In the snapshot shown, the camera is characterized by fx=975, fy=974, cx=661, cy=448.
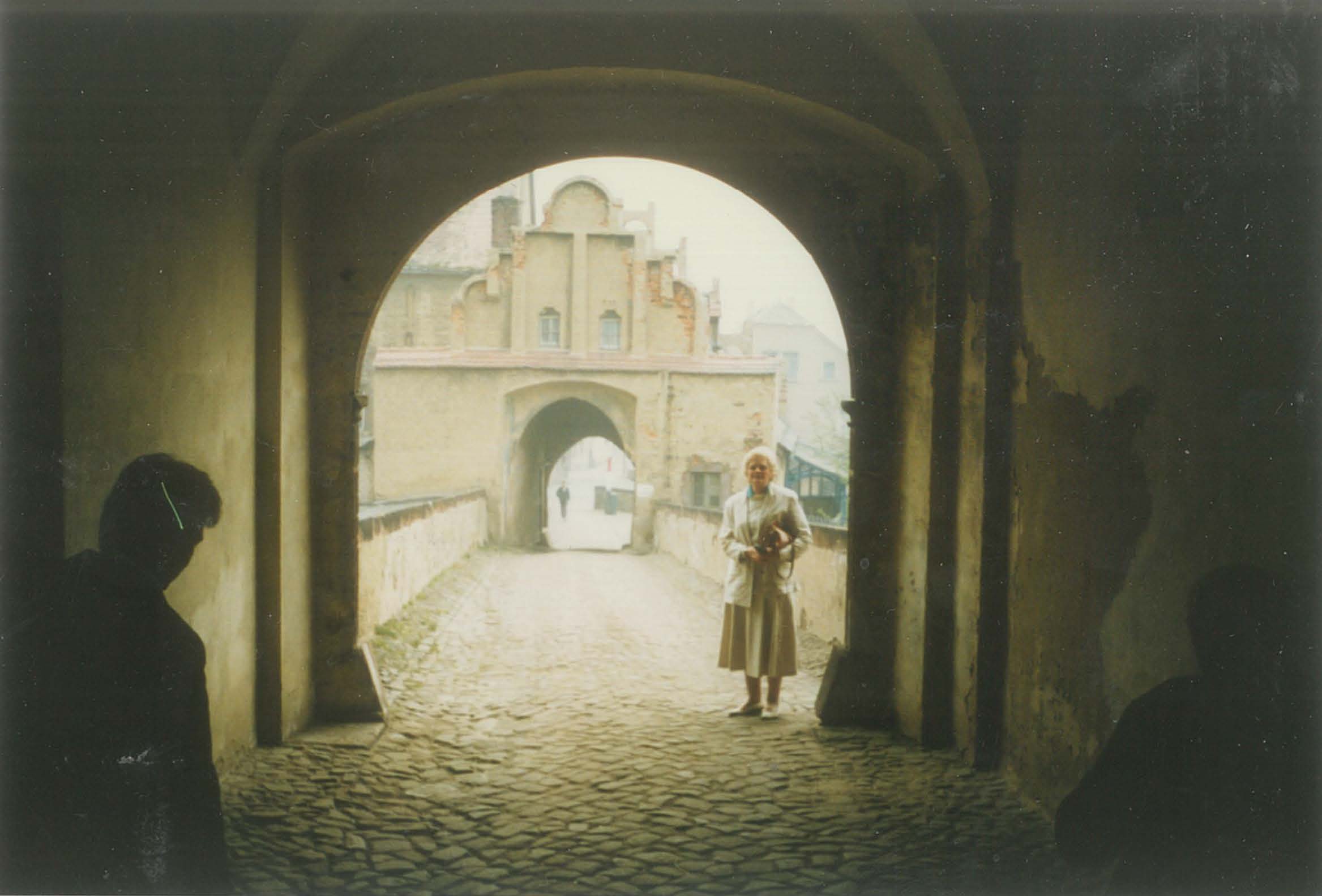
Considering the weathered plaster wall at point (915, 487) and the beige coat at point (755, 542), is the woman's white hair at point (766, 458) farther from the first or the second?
the weathered plaster wall at point (915, 487)

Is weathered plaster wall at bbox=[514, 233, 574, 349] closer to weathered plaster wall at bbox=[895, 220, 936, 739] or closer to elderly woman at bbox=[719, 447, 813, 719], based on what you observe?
elderly woman at bbox=[719, 447, 813, 719]

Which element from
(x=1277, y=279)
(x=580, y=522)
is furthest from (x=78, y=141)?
(x=580, y=522)

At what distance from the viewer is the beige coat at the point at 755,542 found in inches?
245

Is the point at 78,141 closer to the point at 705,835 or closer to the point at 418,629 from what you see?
the point at 705,835

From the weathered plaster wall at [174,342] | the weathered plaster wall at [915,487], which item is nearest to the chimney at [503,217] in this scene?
the weathered plaster wall at [915,487]

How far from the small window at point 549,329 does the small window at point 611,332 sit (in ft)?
3.88

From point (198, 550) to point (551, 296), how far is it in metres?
21.6

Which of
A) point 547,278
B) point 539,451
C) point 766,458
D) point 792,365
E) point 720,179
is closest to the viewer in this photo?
point 720,179

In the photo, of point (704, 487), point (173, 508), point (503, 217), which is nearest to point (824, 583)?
point (173, 508)

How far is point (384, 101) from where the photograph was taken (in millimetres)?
5176

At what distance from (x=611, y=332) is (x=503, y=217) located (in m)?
6.88

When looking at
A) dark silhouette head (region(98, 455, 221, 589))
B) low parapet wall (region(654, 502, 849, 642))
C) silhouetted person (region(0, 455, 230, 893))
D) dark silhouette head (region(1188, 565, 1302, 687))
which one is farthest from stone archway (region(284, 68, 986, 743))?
silhouetted person (region(0, 455, 230, 893))

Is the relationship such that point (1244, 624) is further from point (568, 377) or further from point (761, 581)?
point (568, 377)

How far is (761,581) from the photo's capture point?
622 cm
